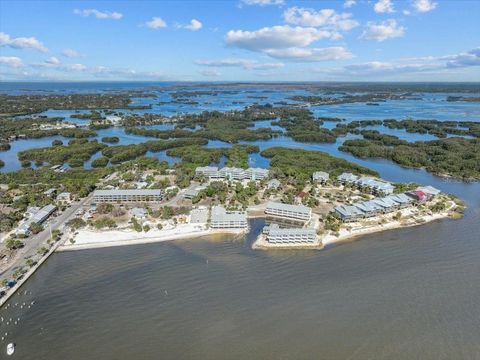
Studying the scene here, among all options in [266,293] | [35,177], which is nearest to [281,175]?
[266,293]

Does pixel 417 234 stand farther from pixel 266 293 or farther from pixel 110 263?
pixel 110 263

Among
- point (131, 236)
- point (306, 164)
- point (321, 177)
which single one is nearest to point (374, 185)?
point (321, 177)

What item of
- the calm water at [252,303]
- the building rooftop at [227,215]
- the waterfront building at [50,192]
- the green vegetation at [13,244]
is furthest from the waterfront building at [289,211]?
the waterfront building at [50,192]

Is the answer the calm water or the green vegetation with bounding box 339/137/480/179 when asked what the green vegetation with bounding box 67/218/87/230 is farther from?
the green vegetation with bounding box 339/137/480/179

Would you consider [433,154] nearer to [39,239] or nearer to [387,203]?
[387,203]

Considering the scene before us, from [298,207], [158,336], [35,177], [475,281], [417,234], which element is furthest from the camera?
[35,177]

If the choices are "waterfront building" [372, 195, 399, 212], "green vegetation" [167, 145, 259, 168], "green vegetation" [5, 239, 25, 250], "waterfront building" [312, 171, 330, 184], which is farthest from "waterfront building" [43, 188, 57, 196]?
"waterfront building" [372, 195, 399, 212]
